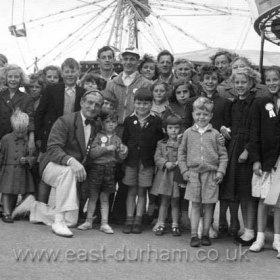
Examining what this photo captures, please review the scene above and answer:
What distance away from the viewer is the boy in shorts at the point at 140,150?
16.9ft

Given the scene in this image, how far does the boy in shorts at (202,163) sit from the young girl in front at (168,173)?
23cm

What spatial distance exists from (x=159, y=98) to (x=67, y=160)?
1.22m

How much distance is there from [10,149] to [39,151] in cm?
31

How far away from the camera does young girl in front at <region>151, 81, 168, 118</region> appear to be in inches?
213

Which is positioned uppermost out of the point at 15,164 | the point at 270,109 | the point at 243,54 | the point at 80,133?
the point at 243,54

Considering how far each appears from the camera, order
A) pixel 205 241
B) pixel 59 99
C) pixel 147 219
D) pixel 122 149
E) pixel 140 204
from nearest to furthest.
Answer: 1. pixel 205 241
2. pixel 122 149
3. pixel 140 204
4. pixel 59 99
5. pixel 147 219

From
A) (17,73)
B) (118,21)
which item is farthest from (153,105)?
(118,21)

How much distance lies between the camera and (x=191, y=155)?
15.7ft

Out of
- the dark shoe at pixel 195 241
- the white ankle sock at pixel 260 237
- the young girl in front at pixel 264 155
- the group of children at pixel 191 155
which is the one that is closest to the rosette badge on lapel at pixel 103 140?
the group of children at pixel 191 155

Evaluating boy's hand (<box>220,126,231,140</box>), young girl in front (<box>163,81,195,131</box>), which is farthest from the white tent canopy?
boy's hand (<box>220,126,231,140</box>)

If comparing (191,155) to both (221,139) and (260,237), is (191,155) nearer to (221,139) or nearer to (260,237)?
(221,139)

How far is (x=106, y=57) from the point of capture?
6191 mm

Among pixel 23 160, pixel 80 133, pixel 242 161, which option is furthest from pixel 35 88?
pixel 242 161

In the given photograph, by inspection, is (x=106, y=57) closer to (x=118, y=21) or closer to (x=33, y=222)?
(x=33, y=222)
